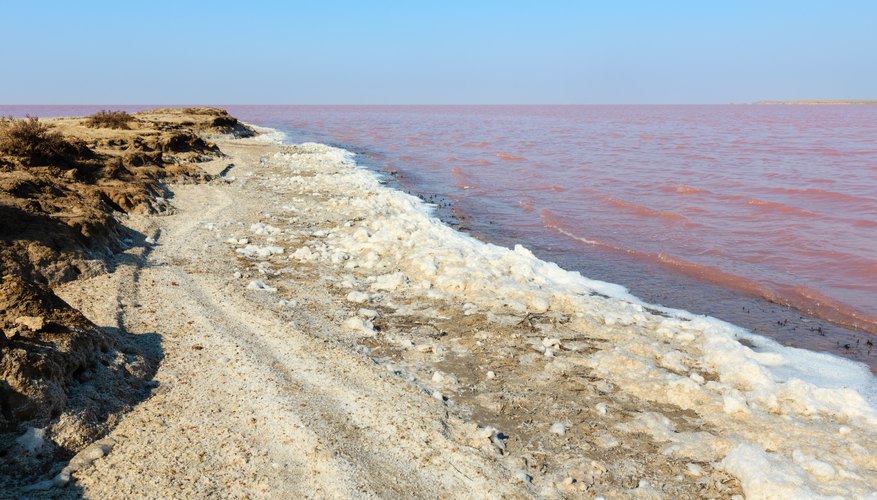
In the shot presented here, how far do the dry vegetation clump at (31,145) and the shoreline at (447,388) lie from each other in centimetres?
508

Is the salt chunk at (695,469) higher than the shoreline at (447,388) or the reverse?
the reverse

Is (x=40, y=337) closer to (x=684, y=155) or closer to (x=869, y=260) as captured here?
(x=869, y=260)

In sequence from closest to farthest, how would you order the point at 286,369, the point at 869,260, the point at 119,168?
the point at 286,369
the point at 869,260
the point at 119,168

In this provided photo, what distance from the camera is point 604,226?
13656 mm

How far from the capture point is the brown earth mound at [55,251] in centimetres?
375

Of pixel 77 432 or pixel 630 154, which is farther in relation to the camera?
pixel 630 154

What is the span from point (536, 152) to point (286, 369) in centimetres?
2824

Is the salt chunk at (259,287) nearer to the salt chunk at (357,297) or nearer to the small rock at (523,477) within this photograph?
the salt chunk at (357,297)

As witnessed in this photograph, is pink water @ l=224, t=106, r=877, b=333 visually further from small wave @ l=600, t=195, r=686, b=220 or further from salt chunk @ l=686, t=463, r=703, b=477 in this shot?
salt chunk @ l=686, t=463, r=703, b=477

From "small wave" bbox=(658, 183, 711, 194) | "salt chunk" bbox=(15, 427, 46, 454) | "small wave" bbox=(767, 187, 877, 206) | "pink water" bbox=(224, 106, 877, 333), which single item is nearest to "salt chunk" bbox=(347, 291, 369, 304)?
"salt chunk" bbox=(15, 427, 46, 454)

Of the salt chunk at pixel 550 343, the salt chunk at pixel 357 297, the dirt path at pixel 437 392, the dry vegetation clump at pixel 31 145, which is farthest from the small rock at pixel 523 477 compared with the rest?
the dry vegetation clump at pixel 31 145

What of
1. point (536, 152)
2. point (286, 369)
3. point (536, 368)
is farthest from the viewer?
point (536, 152)

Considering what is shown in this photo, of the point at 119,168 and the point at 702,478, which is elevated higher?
the point at 119,168

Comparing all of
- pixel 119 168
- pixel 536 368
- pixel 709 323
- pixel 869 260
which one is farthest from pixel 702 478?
pixel 119 168
